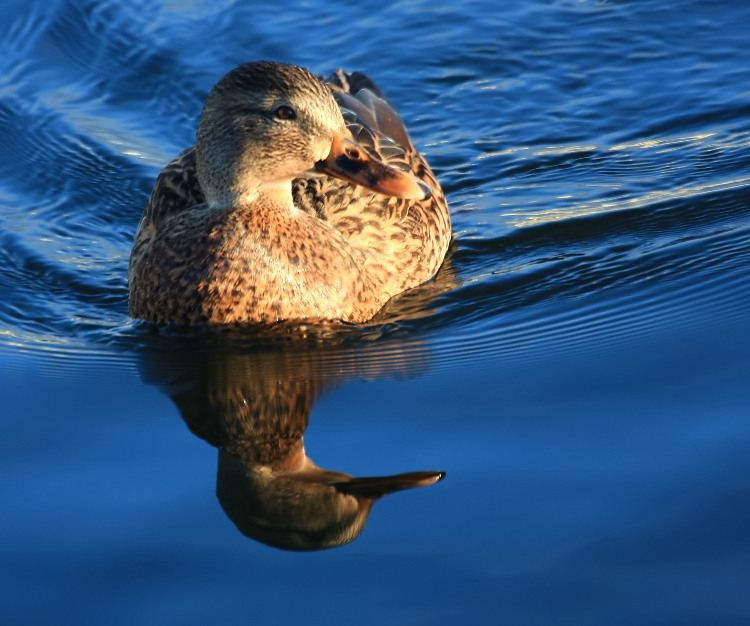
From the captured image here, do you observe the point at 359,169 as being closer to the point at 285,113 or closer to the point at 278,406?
the point at 285,113

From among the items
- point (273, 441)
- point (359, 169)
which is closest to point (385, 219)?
point (359, 169)

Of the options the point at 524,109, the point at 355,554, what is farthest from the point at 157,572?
the point at 524,109

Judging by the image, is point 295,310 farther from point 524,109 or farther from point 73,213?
point 524,109

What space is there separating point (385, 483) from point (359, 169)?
2097mm

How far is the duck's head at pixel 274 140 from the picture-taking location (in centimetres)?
636

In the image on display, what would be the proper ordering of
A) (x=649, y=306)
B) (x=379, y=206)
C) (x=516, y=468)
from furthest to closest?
(x=379, y=206) < (x=649, y=306) < (x=516, y=468)

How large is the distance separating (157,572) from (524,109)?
19.6 feet

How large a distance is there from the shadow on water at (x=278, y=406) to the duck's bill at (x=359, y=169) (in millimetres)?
699

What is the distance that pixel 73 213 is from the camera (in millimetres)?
8695

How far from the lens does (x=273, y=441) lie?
17.7 feet

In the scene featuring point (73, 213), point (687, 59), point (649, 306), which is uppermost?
point (687, 59)

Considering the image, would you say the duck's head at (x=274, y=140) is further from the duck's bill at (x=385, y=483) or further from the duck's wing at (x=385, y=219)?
the duck's bill at (x=385, y=483)

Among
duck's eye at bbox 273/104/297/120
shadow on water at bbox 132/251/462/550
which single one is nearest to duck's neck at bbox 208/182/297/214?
duck's eye at bbox 273/104/297/120

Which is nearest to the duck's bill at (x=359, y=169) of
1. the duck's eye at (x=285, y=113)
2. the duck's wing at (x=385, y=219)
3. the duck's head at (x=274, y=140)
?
the duck's head at (x=274, y=140)
